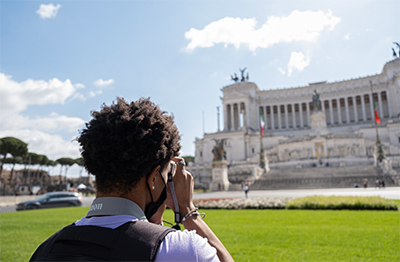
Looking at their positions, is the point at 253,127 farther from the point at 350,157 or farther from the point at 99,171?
the point at 99,171

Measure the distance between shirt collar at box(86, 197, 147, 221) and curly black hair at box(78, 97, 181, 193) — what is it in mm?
85

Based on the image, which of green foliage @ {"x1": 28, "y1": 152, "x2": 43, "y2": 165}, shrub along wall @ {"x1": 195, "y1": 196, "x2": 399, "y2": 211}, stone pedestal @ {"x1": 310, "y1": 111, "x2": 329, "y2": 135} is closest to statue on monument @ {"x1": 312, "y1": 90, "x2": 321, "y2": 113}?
stone pedestal @ {"x1": 310, "y1": 111, "x2": 329, "y2": 135}

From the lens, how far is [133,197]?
1.87 metres

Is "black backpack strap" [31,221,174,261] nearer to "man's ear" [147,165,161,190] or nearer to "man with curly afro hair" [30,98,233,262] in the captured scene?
"man with curly afro hair" [30,98,233,262]

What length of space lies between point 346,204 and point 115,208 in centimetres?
1527

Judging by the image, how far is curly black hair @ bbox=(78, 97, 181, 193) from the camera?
6.11ft

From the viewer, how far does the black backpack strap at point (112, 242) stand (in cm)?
147

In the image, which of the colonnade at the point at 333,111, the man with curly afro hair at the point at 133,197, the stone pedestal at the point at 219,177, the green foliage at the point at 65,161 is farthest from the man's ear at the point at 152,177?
the green foliage at the point at 65,161

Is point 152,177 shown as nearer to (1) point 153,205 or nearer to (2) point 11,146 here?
(1) point 153,205

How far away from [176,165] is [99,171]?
0.54 m

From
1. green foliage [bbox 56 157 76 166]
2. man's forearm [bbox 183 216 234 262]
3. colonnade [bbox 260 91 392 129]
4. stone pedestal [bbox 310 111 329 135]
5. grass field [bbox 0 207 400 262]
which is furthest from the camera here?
green foliage [bbox 56 157 76 166]

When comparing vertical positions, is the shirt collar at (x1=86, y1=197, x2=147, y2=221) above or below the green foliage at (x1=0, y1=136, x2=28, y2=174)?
below

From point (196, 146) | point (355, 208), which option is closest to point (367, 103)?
point (196, 146)

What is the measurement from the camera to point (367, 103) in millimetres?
79812
